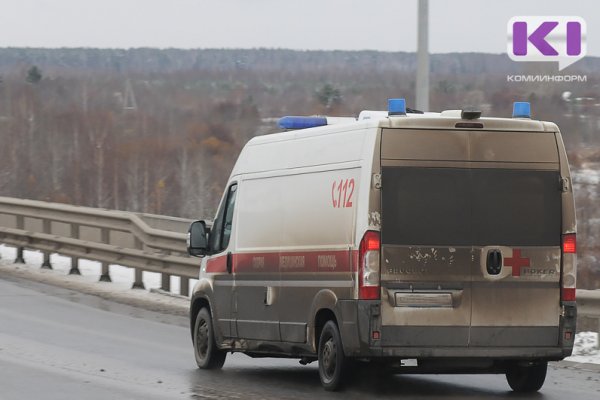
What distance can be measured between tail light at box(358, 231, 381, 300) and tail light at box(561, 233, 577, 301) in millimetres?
1379

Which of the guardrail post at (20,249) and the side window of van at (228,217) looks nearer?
the side window of van at (228,217)

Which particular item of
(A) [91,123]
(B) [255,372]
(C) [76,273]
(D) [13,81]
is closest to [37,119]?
(A) [91,123]

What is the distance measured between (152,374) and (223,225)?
1563mm

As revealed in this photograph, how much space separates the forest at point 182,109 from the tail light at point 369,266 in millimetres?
57063

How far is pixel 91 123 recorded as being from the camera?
5379 inches

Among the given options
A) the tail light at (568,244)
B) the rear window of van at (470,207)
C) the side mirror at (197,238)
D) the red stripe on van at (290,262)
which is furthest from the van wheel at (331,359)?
the side mirror at (197,238)

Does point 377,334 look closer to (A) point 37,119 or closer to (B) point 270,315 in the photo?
(B) point 270,315

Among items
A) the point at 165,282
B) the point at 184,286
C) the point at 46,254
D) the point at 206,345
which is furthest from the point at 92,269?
the point at 206,345

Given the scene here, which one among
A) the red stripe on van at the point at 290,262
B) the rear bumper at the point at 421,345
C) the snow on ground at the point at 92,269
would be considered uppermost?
the red stripe on van at the point at 290,262

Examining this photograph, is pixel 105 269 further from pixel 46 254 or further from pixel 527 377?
pixel 527 377

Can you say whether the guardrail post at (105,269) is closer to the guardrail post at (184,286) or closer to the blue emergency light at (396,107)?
the guardrail post at (184,286)

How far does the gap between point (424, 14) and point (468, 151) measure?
7978 mm

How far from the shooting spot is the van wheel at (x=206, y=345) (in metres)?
12.0

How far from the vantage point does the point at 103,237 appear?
2052cm
